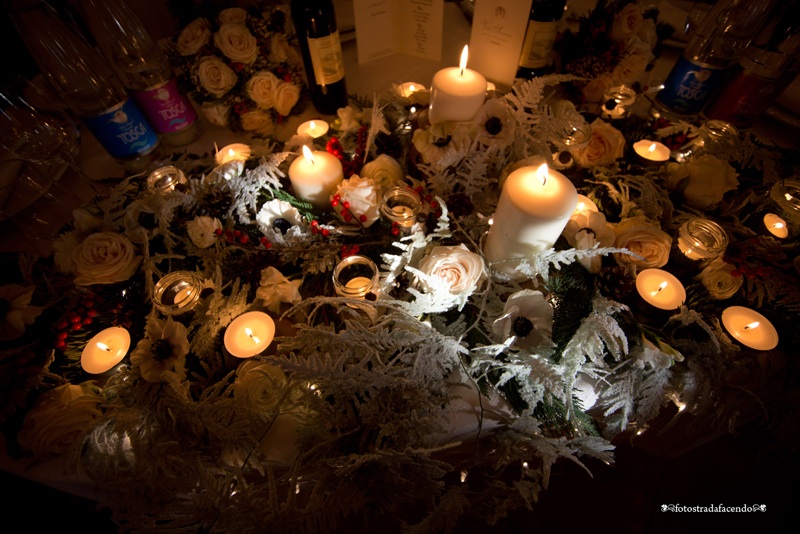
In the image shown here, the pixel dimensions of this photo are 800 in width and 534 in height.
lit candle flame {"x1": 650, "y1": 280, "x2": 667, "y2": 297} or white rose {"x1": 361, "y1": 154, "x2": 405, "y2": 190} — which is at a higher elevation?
white rose {"x1": 361, "y1": 154, "x2": 405, "y2": 190}

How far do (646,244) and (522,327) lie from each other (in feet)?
0.95

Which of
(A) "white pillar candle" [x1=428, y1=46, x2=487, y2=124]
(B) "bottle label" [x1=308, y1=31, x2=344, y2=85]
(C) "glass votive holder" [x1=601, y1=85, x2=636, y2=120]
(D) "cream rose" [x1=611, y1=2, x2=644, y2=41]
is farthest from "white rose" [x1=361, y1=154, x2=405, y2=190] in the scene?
(D) "cream rose" [x1=611, y1=2, x2=644, y2=41]

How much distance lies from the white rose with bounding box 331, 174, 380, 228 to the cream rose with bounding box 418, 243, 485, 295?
0.58 feet

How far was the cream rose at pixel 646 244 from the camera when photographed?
0.64m

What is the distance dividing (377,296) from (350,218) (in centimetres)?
17

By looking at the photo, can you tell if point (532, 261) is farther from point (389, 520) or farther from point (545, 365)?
point (389, 520)

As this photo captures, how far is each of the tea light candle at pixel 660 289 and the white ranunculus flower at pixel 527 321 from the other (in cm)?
19

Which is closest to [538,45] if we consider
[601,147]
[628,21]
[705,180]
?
[628,21]

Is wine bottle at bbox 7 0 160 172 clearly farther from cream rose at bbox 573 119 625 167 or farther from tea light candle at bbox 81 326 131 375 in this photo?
cream rose at bbox 573 119 625 167

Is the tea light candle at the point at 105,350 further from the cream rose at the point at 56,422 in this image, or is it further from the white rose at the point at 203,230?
the white rose at the point at 203,230

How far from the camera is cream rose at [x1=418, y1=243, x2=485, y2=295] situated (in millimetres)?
554

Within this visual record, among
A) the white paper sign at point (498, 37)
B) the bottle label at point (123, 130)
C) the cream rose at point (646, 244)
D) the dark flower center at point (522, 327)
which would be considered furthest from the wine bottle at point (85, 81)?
the cream rose at point (646, 244)

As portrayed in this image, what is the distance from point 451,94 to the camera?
2.26 ft

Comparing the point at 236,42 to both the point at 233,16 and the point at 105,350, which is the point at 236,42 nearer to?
the point at 233,16
